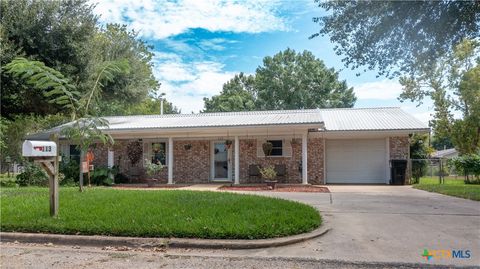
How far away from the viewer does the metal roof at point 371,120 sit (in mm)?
17406

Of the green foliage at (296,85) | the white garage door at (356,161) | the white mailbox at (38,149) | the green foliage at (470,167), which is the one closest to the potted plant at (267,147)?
the white garage door at (356,161)

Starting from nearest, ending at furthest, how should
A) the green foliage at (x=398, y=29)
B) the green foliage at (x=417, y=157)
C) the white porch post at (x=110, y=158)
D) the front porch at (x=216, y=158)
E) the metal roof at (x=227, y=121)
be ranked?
1. the green foliage at (x=398, y=29)
2. the metal roof at (x=227, y=121)
3. the front porch at (x=216, y=158)
4. the green foliage at (x=417, y=157)
5. the white porch post at (x=110, y=158)

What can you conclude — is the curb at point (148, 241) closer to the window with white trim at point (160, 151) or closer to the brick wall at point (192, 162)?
the brick wall at point (192, 162)

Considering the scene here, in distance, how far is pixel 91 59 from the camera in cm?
1862

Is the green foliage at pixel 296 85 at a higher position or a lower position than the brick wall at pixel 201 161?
higher

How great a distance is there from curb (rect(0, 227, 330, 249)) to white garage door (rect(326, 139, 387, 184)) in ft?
41.1

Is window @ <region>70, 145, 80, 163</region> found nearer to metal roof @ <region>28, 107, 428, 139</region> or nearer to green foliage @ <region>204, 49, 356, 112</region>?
metal roof @ <region>28, 107, 428, 139</region>

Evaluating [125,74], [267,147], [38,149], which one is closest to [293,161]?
[267,147]

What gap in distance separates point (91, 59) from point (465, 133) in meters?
27.6

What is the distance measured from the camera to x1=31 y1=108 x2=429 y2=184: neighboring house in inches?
693

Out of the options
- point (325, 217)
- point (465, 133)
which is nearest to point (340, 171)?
point (325, 217)

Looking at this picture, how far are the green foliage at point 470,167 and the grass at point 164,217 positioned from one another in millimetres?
14045


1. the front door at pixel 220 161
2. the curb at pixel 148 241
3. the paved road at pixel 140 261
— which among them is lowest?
the paved road at pixel 140 261

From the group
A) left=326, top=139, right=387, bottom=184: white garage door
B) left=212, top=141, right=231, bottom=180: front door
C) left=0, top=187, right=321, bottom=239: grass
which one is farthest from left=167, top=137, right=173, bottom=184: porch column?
left=0, top=187, right=321, bottom=239: grass
